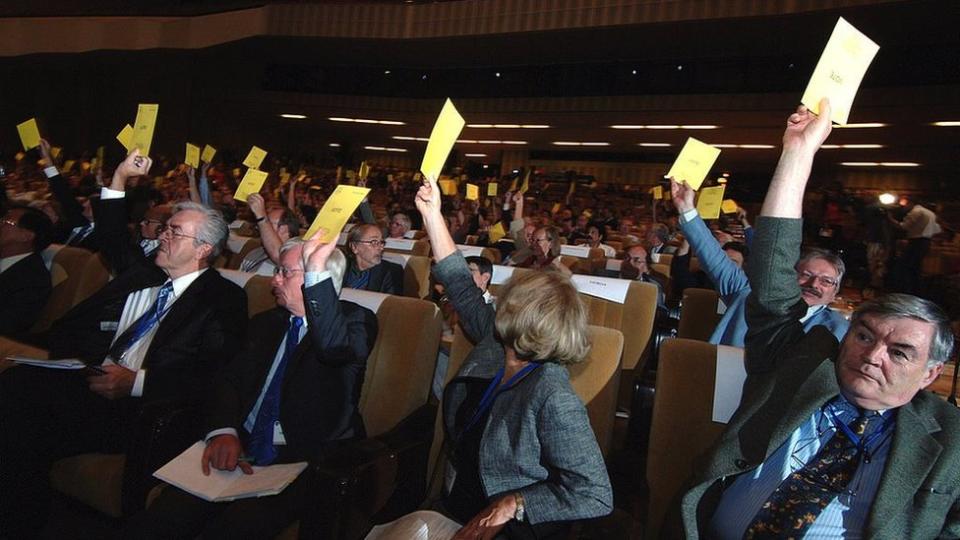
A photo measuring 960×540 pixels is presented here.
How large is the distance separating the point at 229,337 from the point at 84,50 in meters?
14.9

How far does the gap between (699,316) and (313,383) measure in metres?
2.25

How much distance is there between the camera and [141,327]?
2.48 metres

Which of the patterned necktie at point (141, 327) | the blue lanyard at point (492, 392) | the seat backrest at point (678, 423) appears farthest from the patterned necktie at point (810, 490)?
the patterned necktie at point (141, 327)

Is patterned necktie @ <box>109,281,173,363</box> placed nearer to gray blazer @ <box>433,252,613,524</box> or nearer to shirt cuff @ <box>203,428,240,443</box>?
shirt cuff @ <box>203,428,240,443</box>

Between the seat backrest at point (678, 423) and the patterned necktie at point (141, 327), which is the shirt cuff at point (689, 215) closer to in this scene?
the seat backrest at point (678, 423)

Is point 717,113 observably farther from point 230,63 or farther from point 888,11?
point 230,63

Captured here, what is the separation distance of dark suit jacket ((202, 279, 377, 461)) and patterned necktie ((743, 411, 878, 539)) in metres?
1.20

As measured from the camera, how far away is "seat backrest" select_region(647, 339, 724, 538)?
180 cm

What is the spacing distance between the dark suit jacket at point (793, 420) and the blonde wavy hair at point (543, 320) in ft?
1.40

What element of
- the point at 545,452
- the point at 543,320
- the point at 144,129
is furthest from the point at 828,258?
the point at 144,129

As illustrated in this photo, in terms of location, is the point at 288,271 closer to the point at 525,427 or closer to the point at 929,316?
the point at 525,427

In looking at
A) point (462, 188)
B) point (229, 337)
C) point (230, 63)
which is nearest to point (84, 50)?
point (230, 63)

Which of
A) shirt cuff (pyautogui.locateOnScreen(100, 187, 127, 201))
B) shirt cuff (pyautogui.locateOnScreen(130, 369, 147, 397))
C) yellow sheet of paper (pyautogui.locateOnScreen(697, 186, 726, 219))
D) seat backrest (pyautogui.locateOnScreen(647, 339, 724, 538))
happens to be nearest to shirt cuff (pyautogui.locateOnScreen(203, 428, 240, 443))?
shirt cuff (pyautogui.locateOnScreen(130, 369, 147, 397))

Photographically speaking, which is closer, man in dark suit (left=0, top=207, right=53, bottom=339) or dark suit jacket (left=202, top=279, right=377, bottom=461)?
dark suit jacket (left=202, top=279, right=377, bottom=461)
